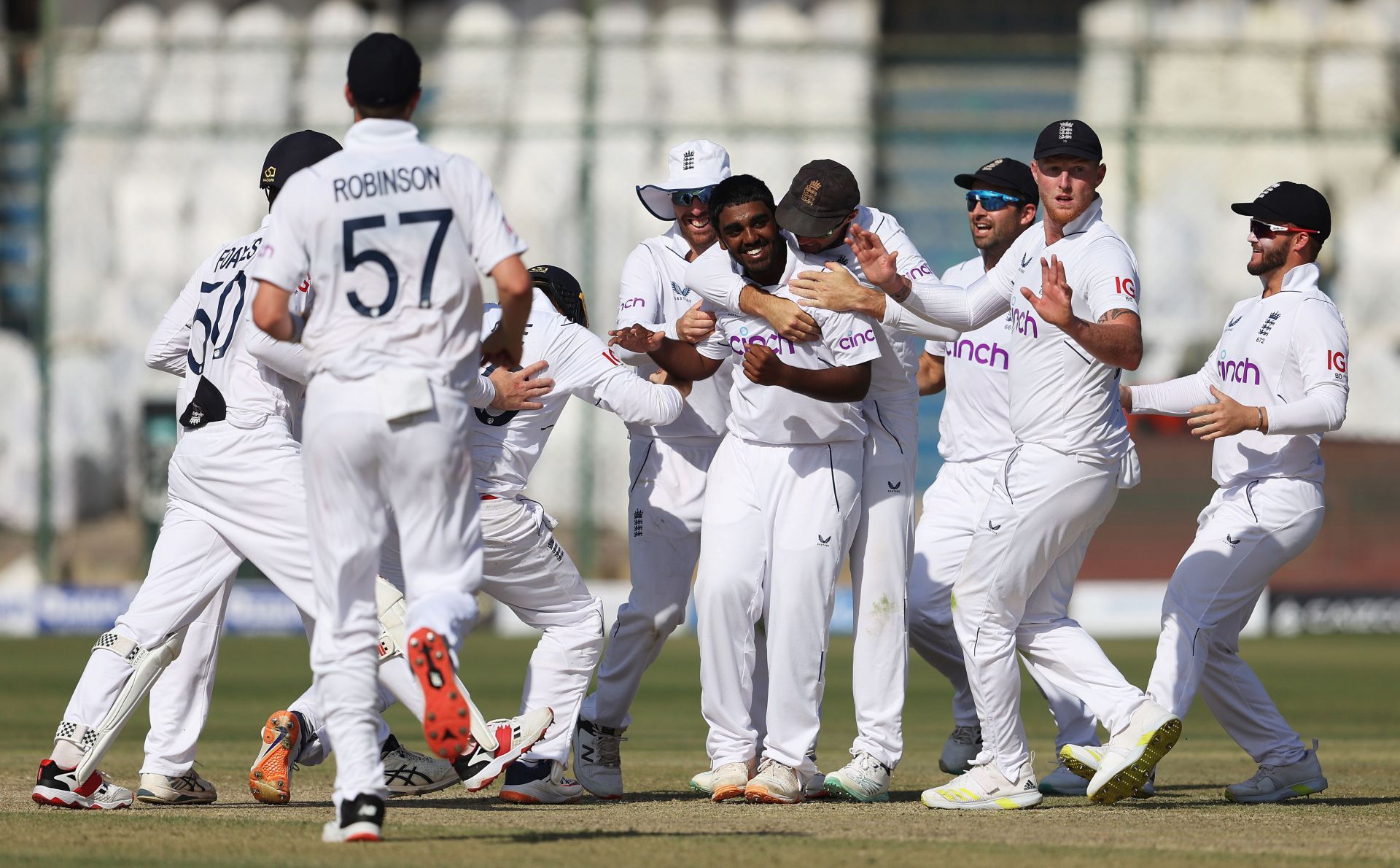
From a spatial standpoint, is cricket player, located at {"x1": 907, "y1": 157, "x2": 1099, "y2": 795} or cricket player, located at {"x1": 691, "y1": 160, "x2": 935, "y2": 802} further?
cricket player, located at {"x1": 907, "y1": 157, "x2": 1099, "y2": 795}

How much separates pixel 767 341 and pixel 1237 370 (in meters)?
2.06

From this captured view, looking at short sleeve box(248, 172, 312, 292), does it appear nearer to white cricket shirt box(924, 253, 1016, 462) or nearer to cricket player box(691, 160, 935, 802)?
cricket player box(691, 160, 935, 802)

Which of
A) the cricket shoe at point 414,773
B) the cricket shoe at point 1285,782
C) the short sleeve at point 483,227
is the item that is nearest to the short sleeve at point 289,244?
the short sleeve at point 483,227

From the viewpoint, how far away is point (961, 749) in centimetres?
845

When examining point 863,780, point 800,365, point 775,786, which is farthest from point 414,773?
point 800,365

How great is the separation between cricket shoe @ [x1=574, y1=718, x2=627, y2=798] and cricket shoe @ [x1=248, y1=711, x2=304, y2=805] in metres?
1.23

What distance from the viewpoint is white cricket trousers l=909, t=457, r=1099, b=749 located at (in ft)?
28.1

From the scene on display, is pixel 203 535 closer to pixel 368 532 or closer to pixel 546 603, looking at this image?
pixel 546 603

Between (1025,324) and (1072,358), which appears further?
(1025,324)

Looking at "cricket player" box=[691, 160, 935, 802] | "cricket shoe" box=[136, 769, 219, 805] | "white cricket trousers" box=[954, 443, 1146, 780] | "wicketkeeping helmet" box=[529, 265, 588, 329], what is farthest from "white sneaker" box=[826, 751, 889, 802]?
"cricket shoe" box=[136, 769, 219, 805]

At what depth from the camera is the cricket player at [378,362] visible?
5555 mm

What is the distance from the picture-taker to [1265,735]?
770 centimetres

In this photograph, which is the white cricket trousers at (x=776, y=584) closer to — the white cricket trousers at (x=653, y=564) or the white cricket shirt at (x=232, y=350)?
the white cricket trousers at (x=653, y=564)

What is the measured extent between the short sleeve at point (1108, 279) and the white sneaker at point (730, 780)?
2266 mm
